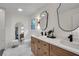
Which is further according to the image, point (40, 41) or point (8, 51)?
point (40, 41)

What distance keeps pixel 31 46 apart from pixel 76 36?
1091 millimetres

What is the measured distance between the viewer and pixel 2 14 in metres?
1.73

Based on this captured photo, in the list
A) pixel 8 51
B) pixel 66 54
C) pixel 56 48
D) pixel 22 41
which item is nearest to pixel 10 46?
pixel 8 51

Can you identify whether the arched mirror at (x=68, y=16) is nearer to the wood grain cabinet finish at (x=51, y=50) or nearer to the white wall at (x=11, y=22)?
the wood grain cabinet finish at (x=51, y=50)

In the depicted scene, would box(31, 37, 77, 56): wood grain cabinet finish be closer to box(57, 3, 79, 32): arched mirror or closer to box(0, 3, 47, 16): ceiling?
box(57, 3, 79, 32): arched mirror

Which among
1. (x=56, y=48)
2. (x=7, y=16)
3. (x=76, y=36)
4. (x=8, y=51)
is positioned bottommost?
(x=8, y=51)

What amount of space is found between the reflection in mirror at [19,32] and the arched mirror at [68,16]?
945 millimetres

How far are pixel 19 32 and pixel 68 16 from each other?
107cm

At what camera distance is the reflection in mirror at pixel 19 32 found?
1845mm

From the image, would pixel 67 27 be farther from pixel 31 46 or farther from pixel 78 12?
pixel 31 46

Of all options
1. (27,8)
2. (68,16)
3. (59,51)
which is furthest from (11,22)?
(68,16)

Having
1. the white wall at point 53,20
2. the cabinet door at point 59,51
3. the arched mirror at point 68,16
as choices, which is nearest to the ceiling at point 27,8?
the white wall at point 53,20

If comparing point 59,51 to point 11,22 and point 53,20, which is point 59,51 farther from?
point 53,20

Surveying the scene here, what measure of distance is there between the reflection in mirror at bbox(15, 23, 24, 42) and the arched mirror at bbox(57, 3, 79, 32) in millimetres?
945
